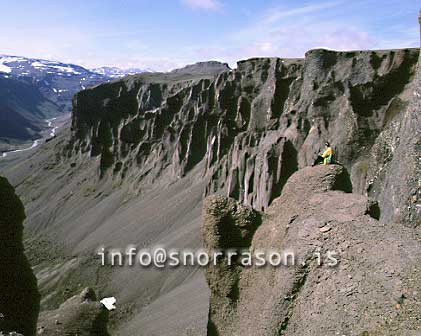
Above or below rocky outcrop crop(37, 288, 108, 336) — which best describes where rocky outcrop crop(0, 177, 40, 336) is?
above

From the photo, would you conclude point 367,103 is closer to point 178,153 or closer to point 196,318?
point 196,318

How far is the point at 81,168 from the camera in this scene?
Result: 4338 inches

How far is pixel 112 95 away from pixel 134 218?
54.2 metres

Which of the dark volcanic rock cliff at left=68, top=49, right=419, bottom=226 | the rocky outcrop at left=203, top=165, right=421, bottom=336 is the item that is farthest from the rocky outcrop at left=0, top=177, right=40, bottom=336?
the dark volcanic rock cliff at left=68, top=49, right=419, bottom=226

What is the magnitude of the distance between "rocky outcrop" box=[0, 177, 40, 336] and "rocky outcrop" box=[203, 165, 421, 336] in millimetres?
8313

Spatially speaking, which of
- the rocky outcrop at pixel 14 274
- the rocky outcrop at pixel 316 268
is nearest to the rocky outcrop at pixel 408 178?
the rocky outcrop at pixel 316 268

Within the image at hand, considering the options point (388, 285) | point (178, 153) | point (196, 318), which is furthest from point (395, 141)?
point (178, 153)

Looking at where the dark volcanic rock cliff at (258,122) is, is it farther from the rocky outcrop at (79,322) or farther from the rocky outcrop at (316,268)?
the rocky outcrop at (79,322)

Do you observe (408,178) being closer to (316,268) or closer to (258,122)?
(316,268)

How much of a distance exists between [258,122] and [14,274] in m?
52.5

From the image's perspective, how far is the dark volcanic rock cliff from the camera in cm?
4088

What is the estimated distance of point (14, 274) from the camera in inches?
715

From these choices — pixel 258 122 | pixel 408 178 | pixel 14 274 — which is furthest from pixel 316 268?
pixel 258 122

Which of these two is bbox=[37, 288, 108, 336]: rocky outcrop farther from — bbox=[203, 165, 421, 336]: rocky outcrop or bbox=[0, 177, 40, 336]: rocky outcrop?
bbox=[203, 165, 421, 336]: rocky outcrop
